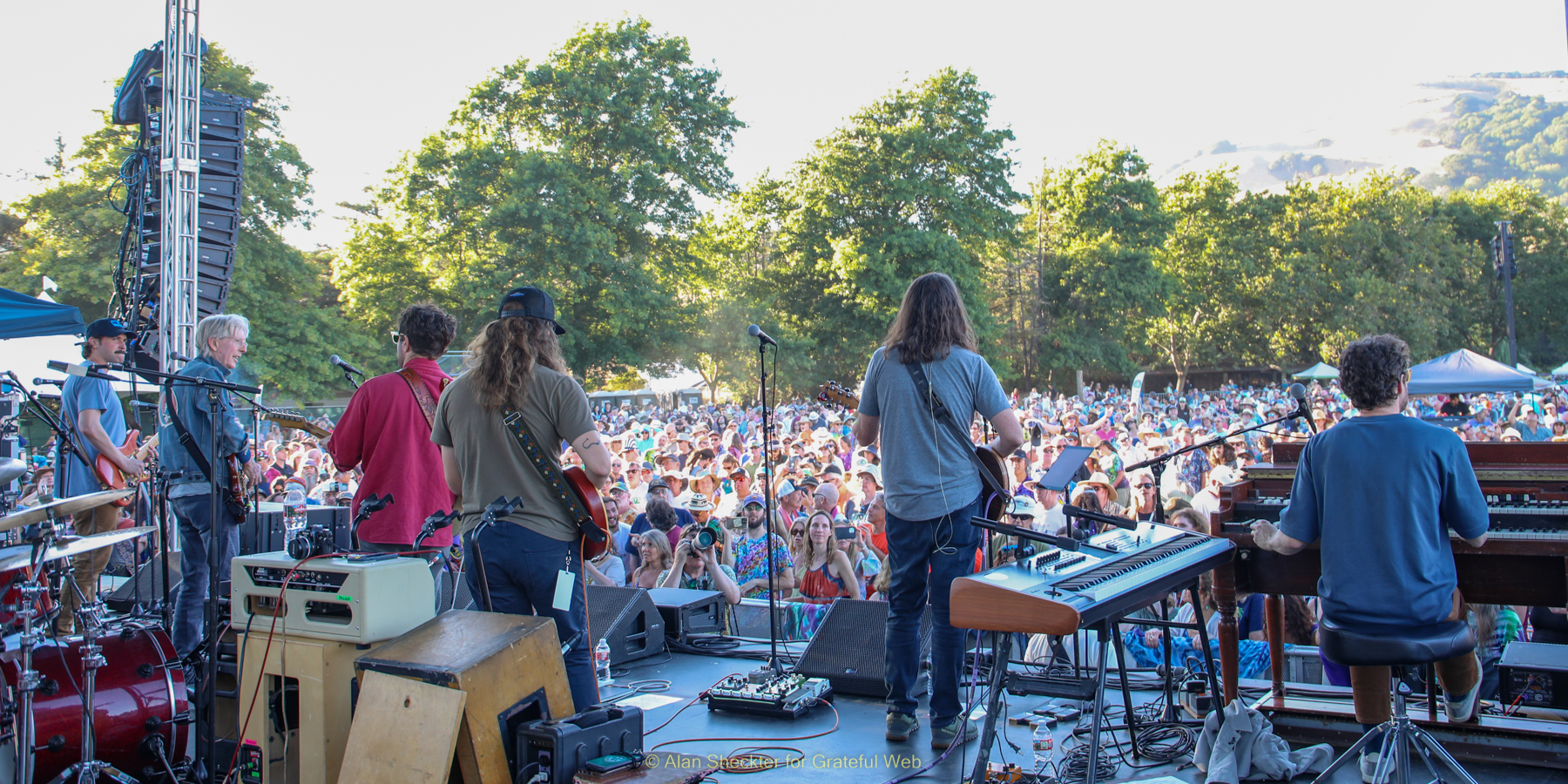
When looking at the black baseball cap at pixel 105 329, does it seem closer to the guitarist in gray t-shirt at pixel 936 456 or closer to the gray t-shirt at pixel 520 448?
the gray t-shirt at pixel 520 448

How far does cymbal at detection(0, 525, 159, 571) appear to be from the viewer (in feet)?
9.00

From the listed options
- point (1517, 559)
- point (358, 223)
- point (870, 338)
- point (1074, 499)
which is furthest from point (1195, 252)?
point (1517, 559)

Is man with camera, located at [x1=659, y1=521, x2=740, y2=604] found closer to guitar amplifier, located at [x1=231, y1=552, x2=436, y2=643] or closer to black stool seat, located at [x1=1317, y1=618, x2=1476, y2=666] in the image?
guitar amplifier, located at [x1=231, y1=552, x2=436, y2=643]

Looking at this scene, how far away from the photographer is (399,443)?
3668 millimetres

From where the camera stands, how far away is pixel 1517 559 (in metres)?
3.18

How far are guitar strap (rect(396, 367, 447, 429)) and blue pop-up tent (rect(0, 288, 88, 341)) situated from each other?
14.4ft

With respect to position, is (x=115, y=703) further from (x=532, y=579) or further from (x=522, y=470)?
(x=522, y=470)

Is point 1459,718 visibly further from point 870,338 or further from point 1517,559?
point 870,338

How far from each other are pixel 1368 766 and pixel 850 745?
1.66 meters

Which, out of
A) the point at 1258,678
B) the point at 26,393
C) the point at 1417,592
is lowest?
the point at 1258,678

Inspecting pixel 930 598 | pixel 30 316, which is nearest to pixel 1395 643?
pixel 930 598

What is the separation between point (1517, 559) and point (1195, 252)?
131 ft

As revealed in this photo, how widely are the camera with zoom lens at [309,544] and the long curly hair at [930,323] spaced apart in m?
1.92

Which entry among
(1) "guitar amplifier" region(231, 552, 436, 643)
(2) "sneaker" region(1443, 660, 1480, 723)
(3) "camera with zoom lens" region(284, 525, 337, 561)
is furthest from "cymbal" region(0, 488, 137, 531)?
(2) "sneaker" region(1443, 660, 1480, 723)
